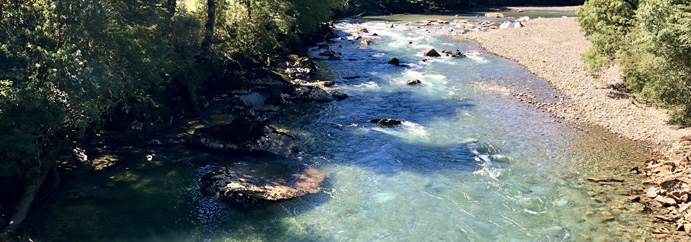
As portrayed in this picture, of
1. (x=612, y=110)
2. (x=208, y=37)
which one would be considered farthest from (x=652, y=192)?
(x=208, y=37)

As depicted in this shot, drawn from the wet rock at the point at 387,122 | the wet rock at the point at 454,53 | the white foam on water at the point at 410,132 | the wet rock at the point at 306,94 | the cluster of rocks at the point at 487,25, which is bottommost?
the cluster of rocks at the point at 487,25

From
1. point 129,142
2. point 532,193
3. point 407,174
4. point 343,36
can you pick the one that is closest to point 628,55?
point 532,193

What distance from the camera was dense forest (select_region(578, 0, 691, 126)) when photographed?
68.0 ft

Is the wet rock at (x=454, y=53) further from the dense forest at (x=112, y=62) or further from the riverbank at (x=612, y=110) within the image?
the dense forest at (x=112, y=62)

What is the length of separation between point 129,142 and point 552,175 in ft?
69.6

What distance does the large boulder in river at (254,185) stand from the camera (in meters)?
18.4

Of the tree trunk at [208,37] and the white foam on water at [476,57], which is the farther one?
the white foam on water at [476,57]

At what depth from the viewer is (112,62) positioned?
19797 millimetres

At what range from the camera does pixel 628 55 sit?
87.9 feet

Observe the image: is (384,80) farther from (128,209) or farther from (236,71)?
(128,209)

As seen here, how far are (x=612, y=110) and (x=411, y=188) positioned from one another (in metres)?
17.7

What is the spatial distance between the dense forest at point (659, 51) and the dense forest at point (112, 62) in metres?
0.09

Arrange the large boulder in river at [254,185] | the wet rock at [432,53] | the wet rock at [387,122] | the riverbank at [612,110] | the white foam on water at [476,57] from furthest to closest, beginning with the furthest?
the wet rock at [432,53]
the white foam on water at [476,57]
the wet rock at [387,122]
the large boulder in river at [254,185]
the riverbank at [612,110]

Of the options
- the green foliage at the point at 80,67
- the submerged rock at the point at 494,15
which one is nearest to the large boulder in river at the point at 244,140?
the green foliage at the point at 80,67
